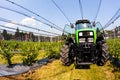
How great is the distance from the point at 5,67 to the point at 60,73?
4627 millimetres

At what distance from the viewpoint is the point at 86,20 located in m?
13.4

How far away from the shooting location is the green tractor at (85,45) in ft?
40.0

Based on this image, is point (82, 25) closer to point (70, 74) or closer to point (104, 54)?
point (104, 54)

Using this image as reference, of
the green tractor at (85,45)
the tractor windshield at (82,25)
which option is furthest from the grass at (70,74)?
the tractor windshield at (82,25)

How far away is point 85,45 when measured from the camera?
482 inches

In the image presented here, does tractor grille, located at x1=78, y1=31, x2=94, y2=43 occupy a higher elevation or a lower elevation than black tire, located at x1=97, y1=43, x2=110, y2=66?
higher

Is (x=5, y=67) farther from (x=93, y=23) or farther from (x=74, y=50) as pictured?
(x=93, y=23)

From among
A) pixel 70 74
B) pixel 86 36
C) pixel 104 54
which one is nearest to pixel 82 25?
pixel 86 36

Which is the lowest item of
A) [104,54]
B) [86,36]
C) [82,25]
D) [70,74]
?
[70,74]

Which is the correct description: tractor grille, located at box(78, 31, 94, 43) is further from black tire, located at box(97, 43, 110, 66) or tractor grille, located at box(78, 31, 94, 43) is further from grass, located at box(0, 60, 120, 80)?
grass, located at box(0, 60, 120, 80)

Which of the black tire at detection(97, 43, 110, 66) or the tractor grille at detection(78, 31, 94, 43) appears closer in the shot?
the tractor grille at detection(78, 31, 94, 43)

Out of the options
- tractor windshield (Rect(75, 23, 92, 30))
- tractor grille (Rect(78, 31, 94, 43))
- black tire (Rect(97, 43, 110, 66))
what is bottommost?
black tire (Rect(97, 43, 110, 66))

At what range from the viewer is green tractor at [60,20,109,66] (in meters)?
12.2

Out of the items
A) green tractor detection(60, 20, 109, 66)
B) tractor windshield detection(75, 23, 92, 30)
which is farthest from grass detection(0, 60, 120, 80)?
tractor windshield detection(75, 23, 92, 30)
